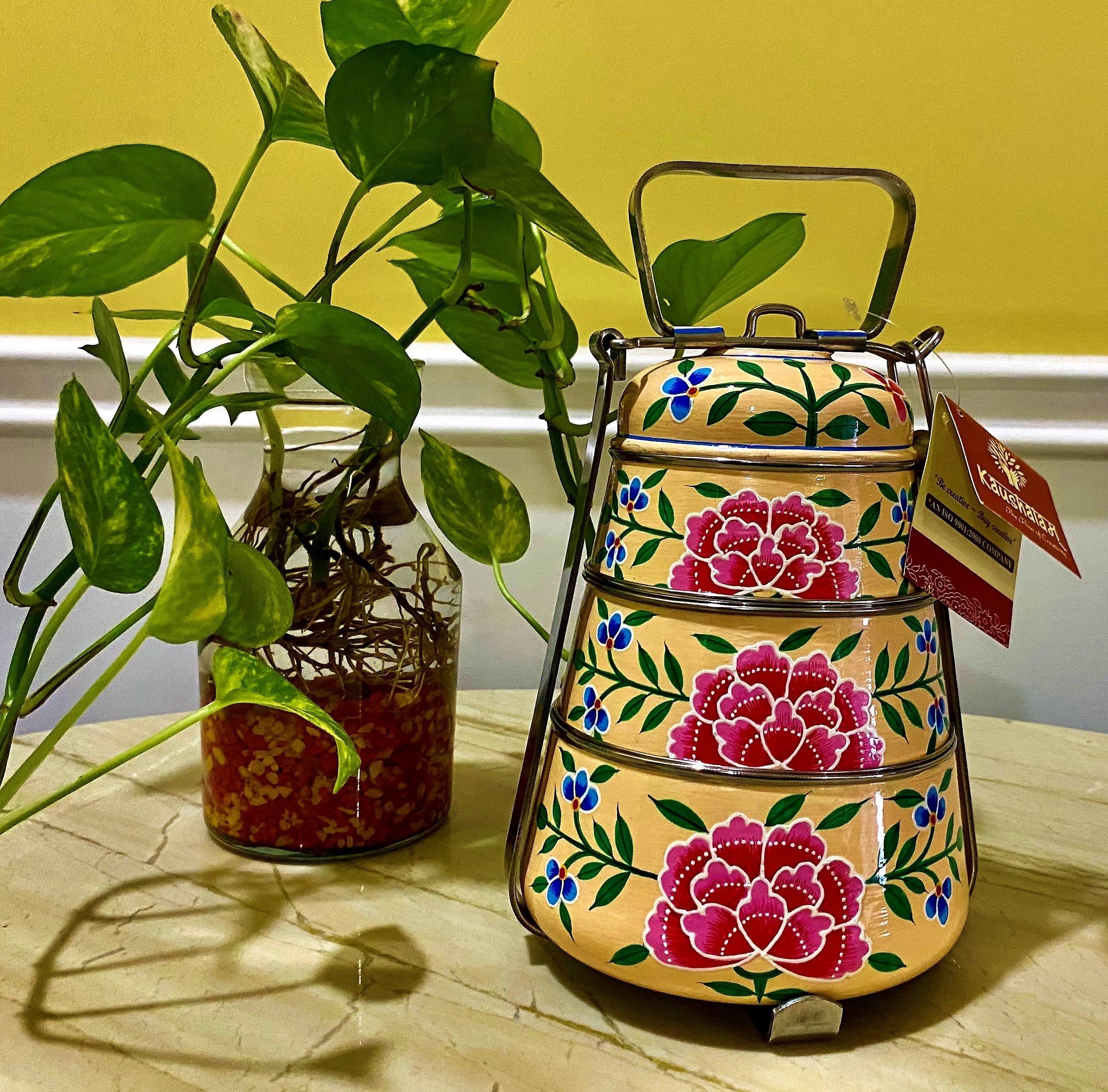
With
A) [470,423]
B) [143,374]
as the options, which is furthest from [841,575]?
[470,423]

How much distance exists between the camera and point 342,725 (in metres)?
0.52

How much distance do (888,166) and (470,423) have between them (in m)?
0.42

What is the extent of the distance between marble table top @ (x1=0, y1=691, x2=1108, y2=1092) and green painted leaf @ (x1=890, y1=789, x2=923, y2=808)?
9 centimetres

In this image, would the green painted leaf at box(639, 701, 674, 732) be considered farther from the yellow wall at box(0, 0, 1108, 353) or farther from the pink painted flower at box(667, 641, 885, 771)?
the yellow wall at box(0, 0, 1108, 353)

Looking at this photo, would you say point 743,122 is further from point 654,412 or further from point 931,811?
point 931,811

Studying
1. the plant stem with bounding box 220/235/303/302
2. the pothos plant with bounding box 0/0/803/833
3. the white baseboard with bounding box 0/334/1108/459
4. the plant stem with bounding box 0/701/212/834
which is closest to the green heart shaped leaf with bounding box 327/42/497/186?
the pothos plant with bounding box 0/0/803/833

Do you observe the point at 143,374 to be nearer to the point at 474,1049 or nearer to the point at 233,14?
the point at 233,14

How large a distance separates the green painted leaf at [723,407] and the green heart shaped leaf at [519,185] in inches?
2.8

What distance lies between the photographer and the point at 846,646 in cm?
40

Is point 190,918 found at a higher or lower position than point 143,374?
lower

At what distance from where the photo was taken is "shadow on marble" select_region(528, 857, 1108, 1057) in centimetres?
39

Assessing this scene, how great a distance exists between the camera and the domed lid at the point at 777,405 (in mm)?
395

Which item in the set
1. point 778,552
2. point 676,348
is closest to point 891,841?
point 778,552

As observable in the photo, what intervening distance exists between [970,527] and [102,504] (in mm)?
351
